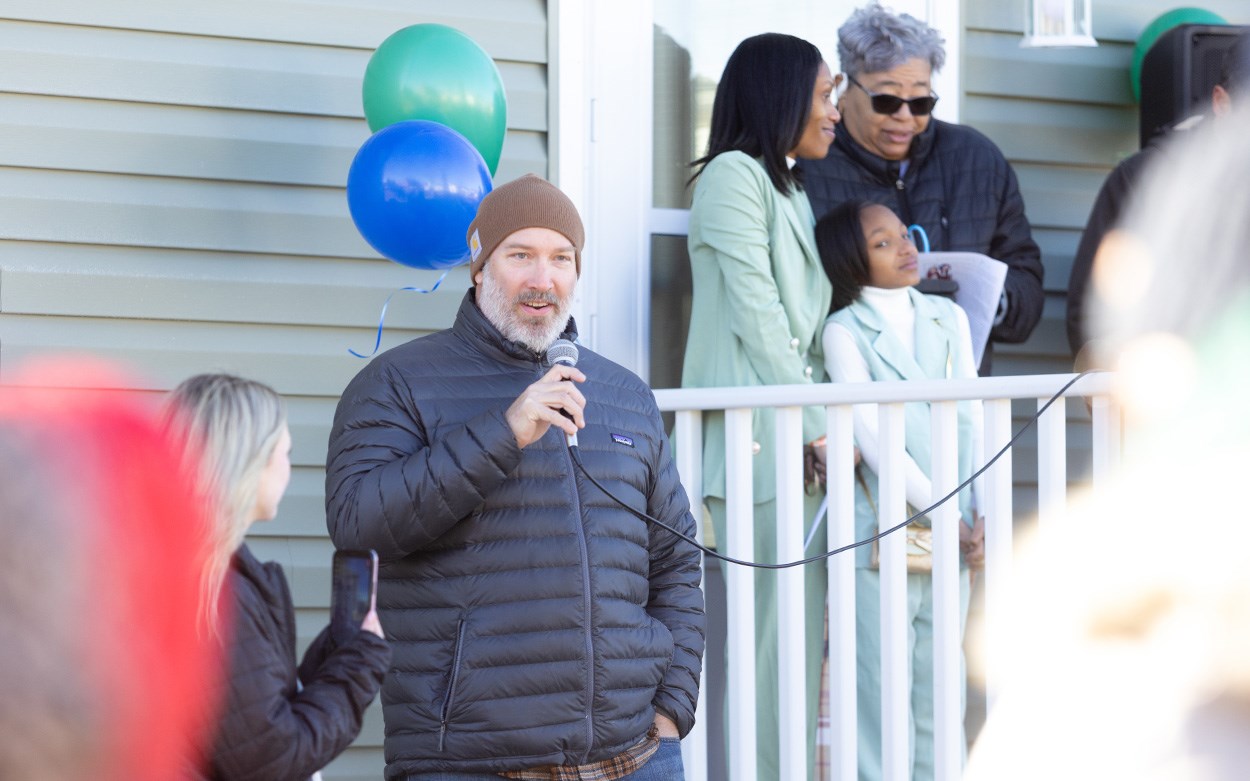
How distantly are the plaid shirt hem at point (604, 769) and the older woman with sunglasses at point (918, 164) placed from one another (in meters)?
2.00

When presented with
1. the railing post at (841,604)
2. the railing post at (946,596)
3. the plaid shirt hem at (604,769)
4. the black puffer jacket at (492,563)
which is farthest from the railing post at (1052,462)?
the plaid shirt hem at (604,769)

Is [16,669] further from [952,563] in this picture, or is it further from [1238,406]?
[952,563]

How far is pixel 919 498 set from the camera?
4.06m

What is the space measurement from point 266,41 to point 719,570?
2.03 metres

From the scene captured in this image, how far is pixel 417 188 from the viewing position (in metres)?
3.54

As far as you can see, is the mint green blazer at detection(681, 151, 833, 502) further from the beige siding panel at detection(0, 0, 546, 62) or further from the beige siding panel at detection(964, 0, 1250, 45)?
the beige siding panel at detection(964, 0, 1250, 45)

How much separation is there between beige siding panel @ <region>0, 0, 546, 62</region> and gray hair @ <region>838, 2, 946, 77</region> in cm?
95

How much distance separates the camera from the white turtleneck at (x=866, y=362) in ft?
13.4

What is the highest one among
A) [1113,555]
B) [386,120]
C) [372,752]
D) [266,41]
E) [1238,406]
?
[266,41]

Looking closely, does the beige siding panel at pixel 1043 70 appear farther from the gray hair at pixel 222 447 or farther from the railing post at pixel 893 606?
the gray hair at pixel 222 447

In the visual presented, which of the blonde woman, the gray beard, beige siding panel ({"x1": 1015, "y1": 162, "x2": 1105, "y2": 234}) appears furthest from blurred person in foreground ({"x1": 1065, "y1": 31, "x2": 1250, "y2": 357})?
the blonde woman

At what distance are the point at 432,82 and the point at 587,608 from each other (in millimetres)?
1469

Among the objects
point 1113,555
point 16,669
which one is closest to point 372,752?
point 16,669

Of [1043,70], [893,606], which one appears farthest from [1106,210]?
[893,606]
